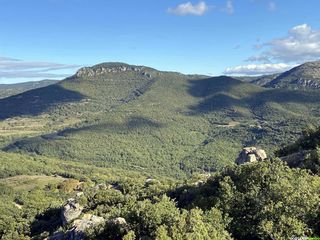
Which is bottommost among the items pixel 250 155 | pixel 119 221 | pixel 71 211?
pixel 71 211

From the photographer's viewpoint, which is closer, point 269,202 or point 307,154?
point 269,202

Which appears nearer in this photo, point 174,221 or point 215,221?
→ point 174,221

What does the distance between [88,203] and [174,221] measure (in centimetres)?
6214

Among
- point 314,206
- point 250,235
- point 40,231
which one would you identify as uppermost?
point 314,206

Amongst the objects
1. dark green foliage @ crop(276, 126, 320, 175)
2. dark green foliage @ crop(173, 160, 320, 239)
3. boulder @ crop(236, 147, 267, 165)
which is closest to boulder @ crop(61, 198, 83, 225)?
dark green foliage @ crop(173, 160, 320, 239)

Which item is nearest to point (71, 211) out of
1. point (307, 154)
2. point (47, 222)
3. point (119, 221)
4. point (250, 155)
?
point (47, 222)

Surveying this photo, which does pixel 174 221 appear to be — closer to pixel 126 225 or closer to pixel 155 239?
pixel 155 239

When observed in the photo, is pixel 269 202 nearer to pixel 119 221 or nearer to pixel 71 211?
pixel 119 221

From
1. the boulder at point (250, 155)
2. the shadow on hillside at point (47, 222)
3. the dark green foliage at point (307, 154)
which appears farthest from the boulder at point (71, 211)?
the boulder at point (250, 155)

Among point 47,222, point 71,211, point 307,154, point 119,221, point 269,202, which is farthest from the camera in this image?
point 47,222

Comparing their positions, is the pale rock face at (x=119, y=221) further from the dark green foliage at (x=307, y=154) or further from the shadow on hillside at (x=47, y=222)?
the shadow on hillside at (x=47, y=222)

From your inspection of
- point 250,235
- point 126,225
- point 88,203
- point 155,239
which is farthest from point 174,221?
point 88,203

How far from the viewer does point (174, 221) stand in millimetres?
43719

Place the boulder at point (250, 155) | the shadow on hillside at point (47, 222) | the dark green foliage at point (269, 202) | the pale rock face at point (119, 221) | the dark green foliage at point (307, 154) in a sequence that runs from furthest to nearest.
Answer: the boulder at point (250, 155), the shadow on hillside at point (47, 222), the dark green foliage at point (307, 154), the pale rock face at point (119, 221), the dark green foliage at point (269, 202)
